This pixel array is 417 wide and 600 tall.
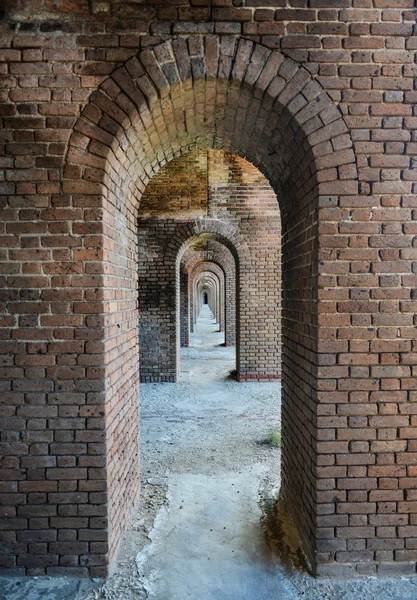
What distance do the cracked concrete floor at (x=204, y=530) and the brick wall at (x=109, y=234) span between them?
0.16 metres

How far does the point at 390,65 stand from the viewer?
255 centimetres

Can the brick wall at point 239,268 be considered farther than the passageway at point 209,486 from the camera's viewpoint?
Yes

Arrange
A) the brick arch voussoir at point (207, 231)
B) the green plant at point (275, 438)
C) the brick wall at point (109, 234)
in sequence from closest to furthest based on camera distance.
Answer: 1. the brick wall at point (109, 234)
2. the green plant at point (275, 438)
3. the brick arch voussoir at point (207, 231)

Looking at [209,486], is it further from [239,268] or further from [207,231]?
[207,231]

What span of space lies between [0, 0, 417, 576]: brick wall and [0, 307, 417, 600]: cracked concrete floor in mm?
164

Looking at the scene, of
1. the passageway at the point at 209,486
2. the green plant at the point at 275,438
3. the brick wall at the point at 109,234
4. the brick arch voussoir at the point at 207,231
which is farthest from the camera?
the brick arch voussoir at the point at 207,231

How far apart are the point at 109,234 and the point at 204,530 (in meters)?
2.61

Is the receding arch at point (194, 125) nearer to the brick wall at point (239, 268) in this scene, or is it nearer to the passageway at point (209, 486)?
the passageway at point (209, 486)

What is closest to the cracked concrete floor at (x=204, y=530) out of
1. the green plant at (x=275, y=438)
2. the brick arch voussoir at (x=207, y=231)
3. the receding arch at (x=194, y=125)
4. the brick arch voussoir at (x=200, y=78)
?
the green plant at (x=275, y=438)

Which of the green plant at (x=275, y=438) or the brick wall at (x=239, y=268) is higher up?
the brick wall at (x=239, y=268)

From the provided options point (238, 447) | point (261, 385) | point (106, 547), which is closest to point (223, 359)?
point (261, 385)

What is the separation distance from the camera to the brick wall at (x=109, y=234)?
2.54 meters

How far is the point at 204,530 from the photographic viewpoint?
10.9 feet

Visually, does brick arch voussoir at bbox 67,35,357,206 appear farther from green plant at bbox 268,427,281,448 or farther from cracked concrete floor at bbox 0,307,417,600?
green plant at bbox 268,427,281,448
